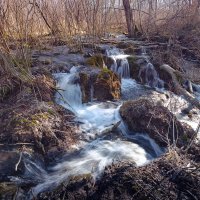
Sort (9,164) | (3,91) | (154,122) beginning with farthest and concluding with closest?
1. (3,91)
2. (154,122)
3. (9,164)

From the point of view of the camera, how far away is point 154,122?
18.1 feet

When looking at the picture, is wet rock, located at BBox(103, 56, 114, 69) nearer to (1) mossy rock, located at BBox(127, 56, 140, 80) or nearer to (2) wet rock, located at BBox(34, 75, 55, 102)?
(1) mossy rock, located at BBox(127, 56, 140, 80)

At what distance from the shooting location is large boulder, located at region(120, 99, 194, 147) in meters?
5.29

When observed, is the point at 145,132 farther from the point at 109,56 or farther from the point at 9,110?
the point at 109,56

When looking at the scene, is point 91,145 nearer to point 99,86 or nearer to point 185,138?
point 185,138

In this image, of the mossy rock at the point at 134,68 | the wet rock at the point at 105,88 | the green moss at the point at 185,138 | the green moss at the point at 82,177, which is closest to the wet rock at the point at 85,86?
the wet rock at the point at 105,88

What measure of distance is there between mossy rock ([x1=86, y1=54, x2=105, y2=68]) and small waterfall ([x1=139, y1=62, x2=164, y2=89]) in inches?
40.6

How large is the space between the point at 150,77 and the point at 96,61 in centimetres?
144

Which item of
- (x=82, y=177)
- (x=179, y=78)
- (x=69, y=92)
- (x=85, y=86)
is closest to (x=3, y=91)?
(x=69, y=92)

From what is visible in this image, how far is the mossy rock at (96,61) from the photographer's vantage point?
27.2ft

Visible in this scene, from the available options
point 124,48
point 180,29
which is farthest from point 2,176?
point 180,29

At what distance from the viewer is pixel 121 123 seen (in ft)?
19.3

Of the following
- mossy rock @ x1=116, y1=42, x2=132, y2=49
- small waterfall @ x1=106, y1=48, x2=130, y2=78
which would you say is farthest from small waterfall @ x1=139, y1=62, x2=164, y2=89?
mossy rock @ x1=116, y1=42, x2=132, y2=49

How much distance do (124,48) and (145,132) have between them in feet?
16.3
